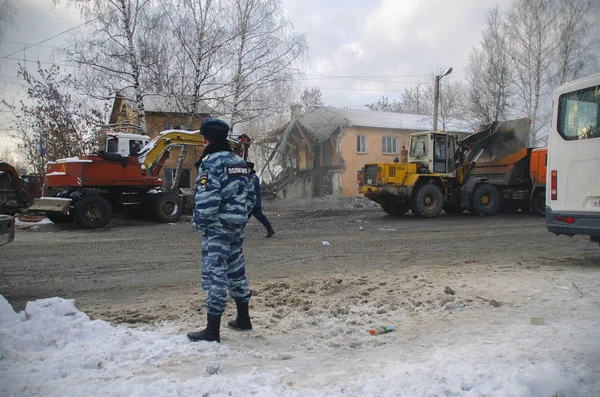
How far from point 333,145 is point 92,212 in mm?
21270

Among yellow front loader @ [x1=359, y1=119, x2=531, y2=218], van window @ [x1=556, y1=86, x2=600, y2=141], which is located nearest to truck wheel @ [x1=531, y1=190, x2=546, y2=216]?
yellow front loader @ [x1=359, y1=119, x2=531, y2=218]

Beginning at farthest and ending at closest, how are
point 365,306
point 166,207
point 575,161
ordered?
point 166,207 < point 575,161 < point 365,306

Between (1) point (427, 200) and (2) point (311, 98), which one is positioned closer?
(1) point (427, 200)

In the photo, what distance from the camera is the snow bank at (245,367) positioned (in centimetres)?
270

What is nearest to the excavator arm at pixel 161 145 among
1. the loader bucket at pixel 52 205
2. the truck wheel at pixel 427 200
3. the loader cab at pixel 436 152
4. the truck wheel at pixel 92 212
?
the truck wheel at pixel 92 212

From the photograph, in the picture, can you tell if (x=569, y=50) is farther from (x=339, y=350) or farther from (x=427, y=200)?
(x=339, y=350)

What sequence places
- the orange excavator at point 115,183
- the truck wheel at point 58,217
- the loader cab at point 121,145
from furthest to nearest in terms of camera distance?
the loader cab at point 121,145
the truck wheel at point 58,217
the orange excavator at point 115,183

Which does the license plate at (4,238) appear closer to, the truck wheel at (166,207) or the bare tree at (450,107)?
the truck wheel at (166,207)

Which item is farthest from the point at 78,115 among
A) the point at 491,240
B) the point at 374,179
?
the point at 491,240

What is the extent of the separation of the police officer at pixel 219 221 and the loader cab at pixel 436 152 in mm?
12852

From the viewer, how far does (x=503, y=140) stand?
54.0ft

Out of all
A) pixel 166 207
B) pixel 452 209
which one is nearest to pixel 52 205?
pixel 166 207

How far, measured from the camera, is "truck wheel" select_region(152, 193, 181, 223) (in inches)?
572

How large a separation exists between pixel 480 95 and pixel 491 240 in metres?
21.5
